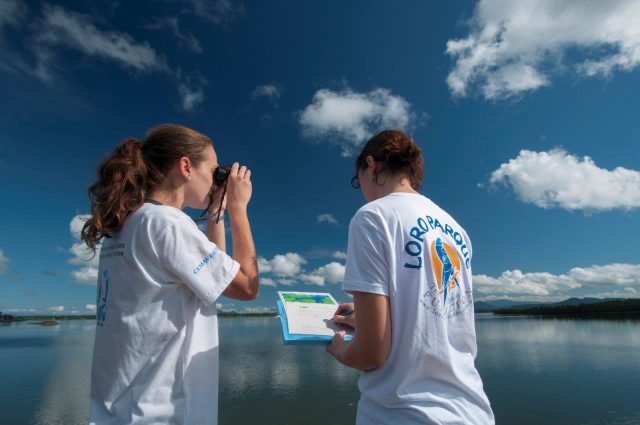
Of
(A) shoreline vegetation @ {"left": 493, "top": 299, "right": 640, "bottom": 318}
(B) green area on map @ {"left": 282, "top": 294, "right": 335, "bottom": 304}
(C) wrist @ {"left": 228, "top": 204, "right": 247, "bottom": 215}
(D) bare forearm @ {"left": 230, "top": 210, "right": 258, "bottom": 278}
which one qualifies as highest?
(C) wrist @ {"left": 228, "top": 204, "right": 247, "bottom": 215}

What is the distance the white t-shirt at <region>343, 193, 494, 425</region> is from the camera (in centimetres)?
129

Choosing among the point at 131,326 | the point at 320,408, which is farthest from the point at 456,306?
the point at 320,408

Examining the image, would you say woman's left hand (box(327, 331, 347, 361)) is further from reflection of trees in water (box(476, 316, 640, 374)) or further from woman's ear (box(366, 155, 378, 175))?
reflection of trees in water (box(476, 316, 640, 374))

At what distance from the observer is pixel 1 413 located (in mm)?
18734

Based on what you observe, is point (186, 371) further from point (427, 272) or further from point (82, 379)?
point (82, 379)

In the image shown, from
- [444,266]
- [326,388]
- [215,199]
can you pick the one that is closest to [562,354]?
[326,388]

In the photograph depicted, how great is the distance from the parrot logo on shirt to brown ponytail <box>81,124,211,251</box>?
3.88 feet

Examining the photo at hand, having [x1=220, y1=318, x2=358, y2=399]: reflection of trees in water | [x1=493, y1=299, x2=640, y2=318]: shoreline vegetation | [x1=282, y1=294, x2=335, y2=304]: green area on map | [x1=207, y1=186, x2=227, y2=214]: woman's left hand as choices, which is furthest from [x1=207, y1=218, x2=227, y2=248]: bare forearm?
[x1=493, y1=299, x2=640, y2=318]: shoreline vegetation

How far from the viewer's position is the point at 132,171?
60.2 inches

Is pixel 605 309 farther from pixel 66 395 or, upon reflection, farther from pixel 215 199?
pixel 215 199

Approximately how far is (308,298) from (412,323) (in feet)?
3.01

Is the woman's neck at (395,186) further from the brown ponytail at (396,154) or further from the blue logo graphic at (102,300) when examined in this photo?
the blue logo graphic at (102,300)

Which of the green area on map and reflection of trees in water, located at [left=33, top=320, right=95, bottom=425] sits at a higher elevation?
the green area on map

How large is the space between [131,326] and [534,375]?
3172cm
